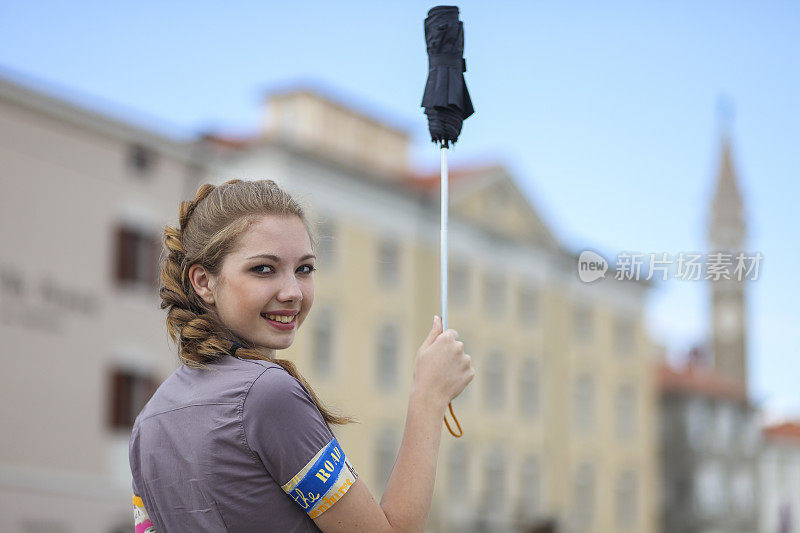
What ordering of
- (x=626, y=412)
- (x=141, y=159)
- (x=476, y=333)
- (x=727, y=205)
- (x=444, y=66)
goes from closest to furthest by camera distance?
(x=444, y=66)
(x=141, y=159)
(x=476, y=333)
(x=626, y=412)
(x=727, y=205)

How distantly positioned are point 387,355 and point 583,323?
11.1 m

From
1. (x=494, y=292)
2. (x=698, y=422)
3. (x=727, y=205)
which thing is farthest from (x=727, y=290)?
(x=494, y=292)

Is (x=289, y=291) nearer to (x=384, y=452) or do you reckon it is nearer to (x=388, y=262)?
(x=384, y=452)

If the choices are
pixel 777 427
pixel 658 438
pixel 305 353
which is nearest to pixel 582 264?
pixel 305 353

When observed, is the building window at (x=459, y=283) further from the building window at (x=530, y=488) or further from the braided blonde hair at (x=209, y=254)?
the braided blonde hair at (x=209, y=254)

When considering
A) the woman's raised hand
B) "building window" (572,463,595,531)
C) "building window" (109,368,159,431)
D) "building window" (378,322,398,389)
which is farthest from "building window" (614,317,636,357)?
the woman's raised hand

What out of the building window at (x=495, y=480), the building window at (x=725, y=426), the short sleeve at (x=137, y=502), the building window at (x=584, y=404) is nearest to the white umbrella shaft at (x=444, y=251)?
the short sleeve at (x=137, y=502)

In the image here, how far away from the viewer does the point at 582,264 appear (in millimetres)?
4391

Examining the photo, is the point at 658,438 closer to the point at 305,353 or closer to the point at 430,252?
the point at 430,252

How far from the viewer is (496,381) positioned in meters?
37.8

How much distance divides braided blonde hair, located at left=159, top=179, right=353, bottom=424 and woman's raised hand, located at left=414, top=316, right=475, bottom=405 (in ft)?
0.54

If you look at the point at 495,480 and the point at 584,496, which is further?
the point at 584,496

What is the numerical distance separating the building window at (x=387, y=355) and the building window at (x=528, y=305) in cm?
686

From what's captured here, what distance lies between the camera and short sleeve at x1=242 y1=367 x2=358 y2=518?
2.18m
